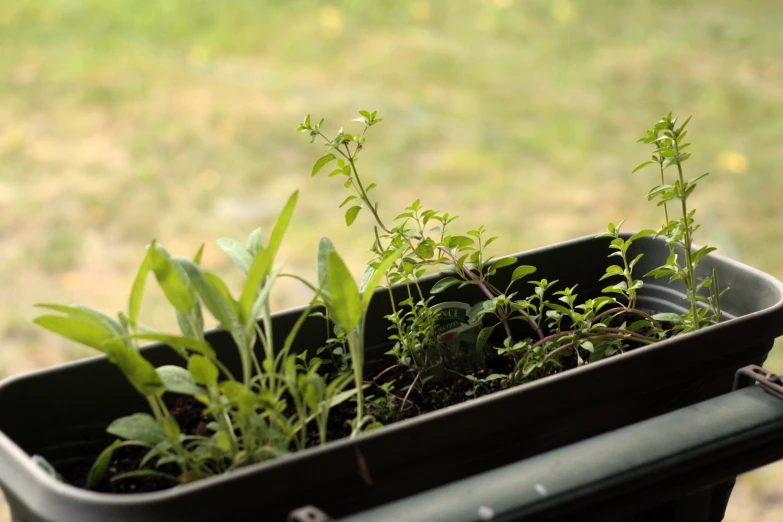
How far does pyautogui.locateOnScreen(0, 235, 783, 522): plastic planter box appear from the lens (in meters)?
0.56

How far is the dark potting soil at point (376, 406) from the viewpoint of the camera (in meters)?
0.71

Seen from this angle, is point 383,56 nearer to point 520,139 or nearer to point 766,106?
point 520,139

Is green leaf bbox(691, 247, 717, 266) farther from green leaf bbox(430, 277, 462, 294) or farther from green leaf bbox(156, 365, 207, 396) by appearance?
green leaf bbox(156, 365, 207, 396)

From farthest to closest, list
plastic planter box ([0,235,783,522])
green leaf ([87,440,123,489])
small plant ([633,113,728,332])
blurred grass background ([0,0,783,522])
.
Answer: blurred grass background ([0,0,783,522]) < small plant ([633,113,728,332]) < green leaf ([87,440,123,489]) < plastic planter box ([0,235,783,522])

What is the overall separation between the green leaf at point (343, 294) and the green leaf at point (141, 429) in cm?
16

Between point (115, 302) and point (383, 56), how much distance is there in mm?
1120

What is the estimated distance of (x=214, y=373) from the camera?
61 centimetres

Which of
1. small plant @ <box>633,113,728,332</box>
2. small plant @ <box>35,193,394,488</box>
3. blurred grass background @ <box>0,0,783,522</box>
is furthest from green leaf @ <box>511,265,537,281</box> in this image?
blurred grass background @ <box>0,0,783,522</box>

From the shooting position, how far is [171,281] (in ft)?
2.12

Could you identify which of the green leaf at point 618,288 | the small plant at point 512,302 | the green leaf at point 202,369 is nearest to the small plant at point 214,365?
the green leaf at point 202,369

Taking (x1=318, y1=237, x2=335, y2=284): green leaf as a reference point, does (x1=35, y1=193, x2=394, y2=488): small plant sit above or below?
below

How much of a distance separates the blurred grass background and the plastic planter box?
0.93 metres

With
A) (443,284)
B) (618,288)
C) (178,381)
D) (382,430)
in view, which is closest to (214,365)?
(178,381)

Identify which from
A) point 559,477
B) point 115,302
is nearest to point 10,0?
point 115,302
